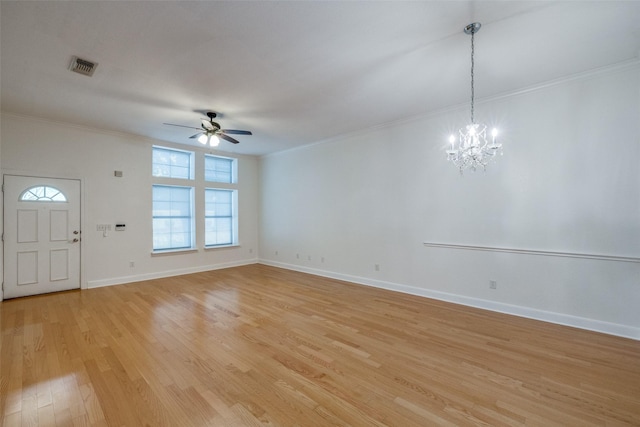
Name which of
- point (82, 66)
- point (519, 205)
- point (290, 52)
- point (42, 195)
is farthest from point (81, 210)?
point (519, 205)

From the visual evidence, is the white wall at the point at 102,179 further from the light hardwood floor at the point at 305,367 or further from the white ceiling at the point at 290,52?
the light hardwood floor at the point at 305,367

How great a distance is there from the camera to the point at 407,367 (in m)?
2.38

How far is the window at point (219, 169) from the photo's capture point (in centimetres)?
666

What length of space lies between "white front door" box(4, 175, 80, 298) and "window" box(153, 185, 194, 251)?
51.7 inches

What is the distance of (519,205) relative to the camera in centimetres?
358

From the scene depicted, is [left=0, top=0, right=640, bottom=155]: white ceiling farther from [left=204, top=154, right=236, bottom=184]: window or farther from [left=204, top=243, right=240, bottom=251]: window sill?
[left=204, top=243, right=240, bottom=251]: window sill

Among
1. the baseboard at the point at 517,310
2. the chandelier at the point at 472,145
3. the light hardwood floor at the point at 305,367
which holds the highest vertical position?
the chandelier at the point at 472,145

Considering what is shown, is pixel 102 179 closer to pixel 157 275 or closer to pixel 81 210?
pixel 81 210

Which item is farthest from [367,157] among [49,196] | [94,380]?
[49,196]

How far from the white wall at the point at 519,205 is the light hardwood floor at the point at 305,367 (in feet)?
1.35

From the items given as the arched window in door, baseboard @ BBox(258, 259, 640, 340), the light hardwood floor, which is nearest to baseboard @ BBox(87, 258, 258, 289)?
the light hardwood floor

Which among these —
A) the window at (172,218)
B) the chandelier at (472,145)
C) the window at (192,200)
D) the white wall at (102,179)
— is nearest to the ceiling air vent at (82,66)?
the white wall at (102,179)

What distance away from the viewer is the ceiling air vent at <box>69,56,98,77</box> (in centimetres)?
278

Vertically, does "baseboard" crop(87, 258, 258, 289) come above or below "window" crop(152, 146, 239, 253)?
below
